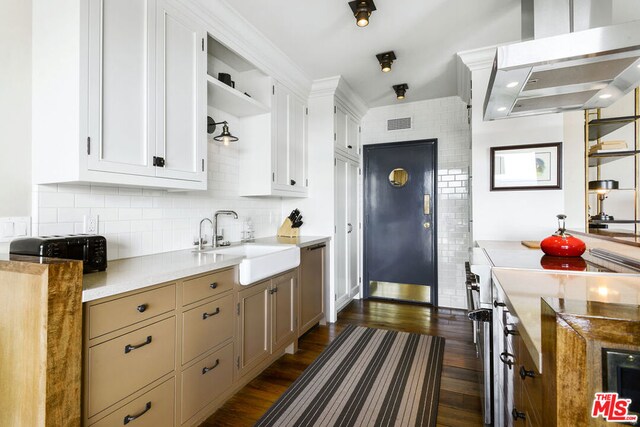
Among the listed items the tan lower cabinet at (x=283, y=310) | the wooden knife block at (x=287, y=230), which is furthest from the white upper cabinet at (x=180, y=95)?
the wooden knife block at (x=287, y=230)

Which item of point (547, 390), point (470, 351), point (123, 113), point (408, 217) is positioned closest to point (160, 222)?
point (123, 113)

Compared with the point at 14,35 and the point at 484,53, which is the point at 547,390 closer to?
the point at 14,35

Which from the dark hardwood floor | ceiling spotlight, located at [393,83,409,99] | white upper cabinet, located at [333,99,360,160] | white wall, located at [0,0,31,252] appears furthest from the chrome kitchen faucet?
ceiling spotlight, located at [393,83,409,99]

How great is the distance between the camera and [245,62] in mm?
2721

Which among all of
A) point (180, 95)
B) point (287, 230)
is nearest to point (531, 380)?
point (180, 95)

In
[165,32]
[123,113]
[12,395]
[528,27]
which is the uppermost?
[528,27]

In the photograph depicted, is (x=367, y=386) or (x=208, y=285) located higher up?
(x=208, y=285)

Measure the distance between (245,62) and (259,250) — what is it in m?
1.66

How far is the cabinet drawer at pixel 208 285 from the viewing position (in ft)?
5.39

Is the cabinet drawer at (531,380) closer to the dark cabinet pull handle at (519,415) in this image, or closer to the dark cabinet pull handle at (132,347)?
the dark cabinet pull handle at (519,415)

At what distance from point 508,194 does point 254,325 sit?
97.3 inches

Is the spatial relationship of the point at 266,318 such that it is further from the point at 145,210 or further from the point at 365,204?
the point at 365,204

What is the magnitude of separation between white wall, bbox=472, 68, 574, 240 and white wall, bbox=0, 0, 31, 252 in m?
3.22

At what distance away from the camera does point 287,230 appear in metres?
3.51
